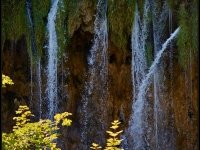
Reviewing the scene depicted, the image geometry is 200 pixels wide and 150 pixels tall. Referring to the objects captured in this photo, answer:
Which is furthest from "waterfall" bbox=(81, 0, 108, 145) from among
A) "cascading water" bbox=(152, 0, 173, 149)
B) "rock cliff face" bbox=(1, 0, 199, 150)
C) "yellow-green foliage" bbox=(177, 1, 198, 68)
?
"yellow-green foliage" bbox=(177, 1, 198, 68)

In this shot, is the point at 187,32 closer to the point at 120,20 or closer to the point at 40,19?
the point at 120,20

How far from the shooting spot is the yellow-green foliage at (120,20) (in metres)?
10.2

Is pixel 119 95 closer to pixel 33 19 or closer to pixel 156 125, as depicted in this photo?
pixel 156 125

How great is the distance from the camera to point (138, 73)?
10.1 m

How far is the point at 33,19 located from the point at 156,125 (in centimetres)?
352

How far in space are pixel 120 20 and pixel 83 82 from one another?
152 centimetres

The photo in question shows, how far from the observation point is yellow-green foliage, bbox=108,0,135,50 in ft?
33.6

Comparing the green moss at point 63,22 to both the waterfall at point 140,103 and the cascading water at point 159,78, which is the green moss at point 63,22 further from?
the waterfall at point 140,103

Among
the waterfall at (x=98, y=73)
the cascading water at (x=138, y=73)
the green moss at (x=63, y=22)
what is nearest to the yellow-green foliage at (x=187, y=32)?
the cascading water at (x=138, y=73)

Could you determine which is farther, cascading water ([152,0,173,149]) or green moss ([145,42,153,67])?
green moss ([145,42,153,67])

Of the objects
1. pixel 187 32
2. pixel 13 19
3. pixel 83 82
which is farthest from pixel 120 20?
pixel 13 19

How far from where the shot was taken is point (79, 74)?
10.4m

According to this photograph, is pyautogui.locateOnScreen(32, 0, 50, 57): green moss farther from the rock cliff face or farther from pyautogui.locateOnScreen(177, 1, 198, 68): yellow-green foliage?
pyautogui.locateOnScreen(177, 1, 198, 68): yellow-green foliage

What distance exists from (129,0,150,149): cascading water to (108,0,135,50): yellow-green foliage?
0.55 ft
